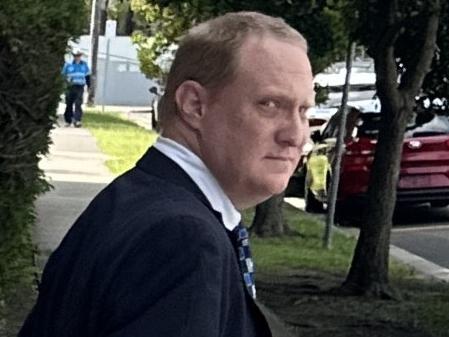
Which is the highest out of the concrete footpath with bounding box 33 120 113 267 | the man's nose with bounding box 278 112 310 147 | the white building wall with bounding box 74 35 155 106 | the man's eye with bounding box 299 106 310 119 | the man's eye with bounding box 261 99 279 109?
the man's eye with bounding box 261 99 279 109

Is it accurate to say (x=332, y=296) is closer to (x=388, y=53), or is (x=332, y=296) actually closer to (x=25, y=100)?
(x=388, y=53)

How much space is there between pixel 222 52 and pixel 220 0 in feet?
32.4

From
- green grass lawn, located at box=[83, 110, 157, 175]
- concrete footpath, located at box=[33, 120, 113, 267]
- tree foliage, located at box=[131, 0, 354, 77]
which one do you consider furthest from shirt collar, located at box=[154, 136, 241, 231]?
green grass lawn, located at box=[83, 110, 157, 175]

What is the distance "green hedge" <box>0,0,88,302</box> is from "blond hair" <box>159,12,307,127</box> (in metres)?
4.71

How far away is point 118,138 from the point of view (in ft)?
97.7

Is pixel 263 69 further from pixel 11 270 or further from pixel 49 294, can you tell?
pixel 11 270

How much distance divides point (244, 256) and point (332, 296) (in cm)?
877

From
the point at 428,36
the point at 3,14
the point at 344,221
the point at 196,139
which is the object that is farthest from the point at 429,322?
the point at 344,221

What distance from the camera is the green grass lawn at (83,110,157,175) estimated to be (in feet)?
75.8

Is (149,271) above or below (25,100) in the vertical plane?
above

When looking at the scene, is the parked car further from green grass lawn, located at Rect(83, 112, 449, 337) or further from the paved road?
green grass lawn, located at Rect(83, 112, 449, 337)

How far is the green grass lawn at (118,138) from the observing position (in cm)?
2309

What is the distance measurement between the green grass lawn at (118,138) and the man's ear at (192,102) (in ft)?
53.1

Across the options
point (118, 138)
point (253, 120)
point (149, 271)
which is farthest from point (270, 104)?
point (118, 138)
